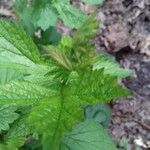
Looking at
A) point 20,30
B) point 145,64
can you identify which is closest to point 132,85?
point 145,64

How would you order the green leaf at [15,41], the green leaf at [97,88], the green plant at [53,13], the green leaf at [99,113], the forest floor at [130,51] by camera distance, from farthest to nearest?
1. the forest floor at [130,51]
2. the green leaf at [99,113]
3. the green plant at [53,13]
4. the green leaf at [15,41]
5. the green leaf at [97,88]

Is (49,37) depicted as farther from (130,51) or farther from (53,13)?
(130,51)

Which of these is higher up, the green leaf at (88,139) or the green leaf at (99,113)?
the green leaf at (99,113)

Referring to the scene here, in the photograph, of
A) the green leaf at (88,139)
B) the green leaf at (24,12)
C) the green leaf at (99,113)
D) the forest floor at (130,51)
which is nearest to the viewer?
the green leaf at (88,139)

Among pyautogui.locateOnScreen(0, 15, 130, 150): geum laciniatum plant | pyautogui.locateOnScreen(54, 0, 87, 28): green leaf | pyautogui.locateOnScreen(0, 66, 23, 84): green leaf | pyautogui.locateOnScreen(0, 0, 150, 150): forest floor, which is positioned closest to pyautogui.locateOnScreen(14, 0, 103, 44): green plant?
pyautogui.locateOnScreen(54, 0, 87, 28): green leaf

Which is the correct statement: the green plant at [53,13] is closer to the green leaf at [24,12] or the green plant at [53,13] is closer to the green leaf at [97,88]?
the green leaf at [24,12]

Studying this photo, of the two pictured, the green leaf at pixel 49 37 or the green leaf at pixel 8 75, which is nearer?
the green leaf at pixel 8 75

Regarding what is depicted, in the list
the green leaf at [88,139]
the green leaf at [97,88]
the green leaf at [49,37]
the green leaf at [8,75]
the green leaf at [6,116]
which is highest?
the green leaf at [49,37]

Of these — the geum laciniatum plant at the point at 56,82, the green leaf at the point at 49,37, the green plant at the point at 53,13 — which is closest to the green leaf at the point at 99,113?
the green leaf at the point at 49,37

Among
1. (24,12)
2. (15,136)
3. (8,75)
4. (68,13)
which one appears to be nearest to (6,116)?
(15,136)
